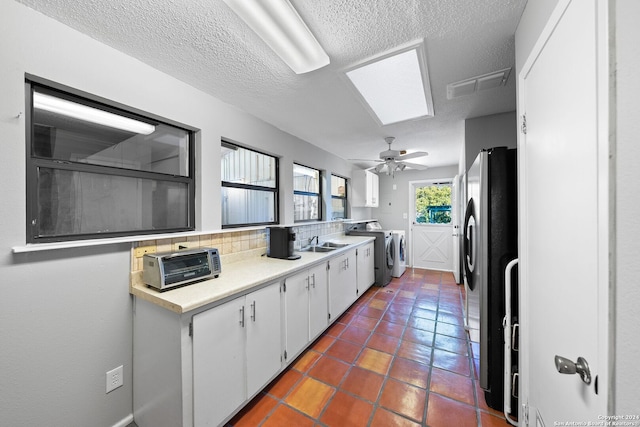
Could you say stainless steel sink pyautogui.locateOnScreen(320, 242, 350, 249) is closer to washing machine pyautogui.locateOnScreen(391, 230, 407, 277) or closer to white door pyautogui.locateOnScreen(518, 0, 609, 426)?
washing machine pyautogui.locateOnScreen(391, 230, 407, 277)

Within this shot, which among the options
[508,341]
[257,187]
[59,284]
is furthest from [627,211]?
[257,187]

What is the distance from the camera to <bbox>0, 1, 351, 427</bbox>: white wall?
112 centimetres

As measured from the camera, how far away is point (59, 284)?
1.26m

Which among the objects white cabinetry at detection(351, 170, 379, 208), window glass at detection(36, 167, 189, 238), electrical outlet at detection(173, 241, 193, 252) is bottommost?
electrical outlet at detection(173, 241, 193, 252)

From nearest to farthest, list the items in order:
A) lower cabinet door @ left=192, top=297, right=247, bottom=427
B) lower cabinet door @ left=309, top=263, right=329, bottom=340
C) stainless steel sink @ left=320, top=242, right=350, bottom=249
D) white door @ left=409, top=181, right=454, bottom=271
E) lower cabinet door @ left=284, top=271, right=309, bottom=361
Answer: lower cabinet door @ left=192, top=297, right=247, bottom=427, lower cabinet door @ left=284, top=271, right=309, bottom=361, lower cabinet door @ left=309, top=263, right=329, bottom=340, stainless steel sink @ left=320, top=242, right=350, bottom=249, white door @ left=409, top=181, right=454, bottom=271

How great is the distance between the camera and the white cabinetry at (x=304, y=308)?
198cm

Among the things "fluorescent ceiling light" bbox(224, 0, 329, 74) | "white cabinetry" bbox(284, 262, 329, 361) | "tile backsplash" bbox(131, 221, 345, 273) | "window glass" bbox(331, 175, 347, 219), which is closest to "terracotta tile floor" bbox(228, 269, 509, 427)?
"white cabinetry" bbox(284, 262, 329, 361)

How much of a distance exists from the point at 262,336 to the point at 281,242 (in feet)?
3.09

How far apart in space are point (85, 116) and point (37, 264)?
94cm

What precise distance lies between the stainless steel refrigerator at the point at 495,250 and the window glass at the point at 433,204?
4162mm

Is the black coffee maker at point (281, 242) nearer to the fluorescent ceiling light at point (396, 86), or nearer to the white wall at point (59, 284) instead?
the white wall at point (59, 284)

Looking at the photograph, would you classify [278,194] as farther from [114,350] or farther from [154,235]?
[114,350]

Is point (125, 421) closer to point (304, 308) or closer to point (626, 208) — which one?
point (304, 308)

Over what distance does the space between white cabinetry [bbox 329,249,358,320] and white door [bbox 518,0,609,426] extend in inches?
69.0
